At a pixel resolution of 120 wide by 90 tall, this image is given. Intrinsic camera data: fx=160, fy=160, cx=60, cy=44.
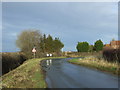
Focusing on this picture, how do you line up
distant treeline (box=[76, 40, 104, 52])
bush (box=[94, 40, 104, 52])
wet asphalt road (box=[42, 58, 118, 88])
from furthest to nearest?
1. distant treeline (box=[76, 40, 104, 52])
2. bush (box=[94, 40, 104, 52])
3. wet asphalt road (box=[42, 58, 118, 88])

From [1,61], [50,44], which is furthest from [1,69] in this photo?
[50,44]

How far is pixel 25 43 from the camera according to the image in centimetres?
5516

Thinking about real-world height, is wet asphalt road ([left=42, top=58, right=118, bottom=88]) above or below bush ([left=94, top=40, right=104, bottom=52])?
below

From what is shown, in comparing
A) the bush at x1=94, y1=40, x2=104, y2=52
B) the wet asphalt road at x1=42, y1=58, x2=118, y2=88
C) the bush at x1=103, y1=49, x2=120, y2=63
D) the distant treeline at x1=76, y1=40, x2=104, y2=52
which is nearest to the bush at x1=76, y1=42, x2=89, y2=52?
the distant treeline at x1=76, y1=40, x2=104, y2=52

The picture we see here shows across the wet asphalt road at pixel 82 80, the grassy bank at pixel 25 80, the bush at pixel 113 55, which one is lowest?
the grassy bank at pixel 25 80

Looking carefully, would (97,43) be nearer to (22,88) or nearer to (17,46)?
(17,46)

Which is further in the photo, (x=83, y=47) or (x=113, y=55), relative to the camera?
(x=83, y=47)

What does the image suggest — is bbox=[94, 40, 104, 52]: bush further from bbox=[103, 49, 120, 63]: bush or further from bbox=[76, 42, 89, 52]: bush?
bbox=[103, 49, 120, 63]: bush

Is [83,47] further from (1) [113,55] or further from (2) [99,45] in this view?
(1) [113,55]

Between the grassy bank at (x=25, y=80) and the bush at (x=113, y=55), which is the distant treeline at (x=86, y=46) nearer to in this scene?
the bush at (x=113, y=55)

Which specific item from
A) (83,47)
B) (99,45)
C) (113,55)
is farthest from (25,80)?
(83,47)

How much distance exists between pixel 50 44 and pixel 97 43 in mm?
25317

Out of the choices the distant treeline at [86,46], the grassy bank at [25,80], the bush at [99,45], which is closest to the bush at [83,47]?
the distant treeline at [86,46]

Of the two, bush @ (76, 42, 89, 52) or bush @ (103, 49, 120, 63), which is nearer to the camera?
bush @ (103, 49, 120, 63)
